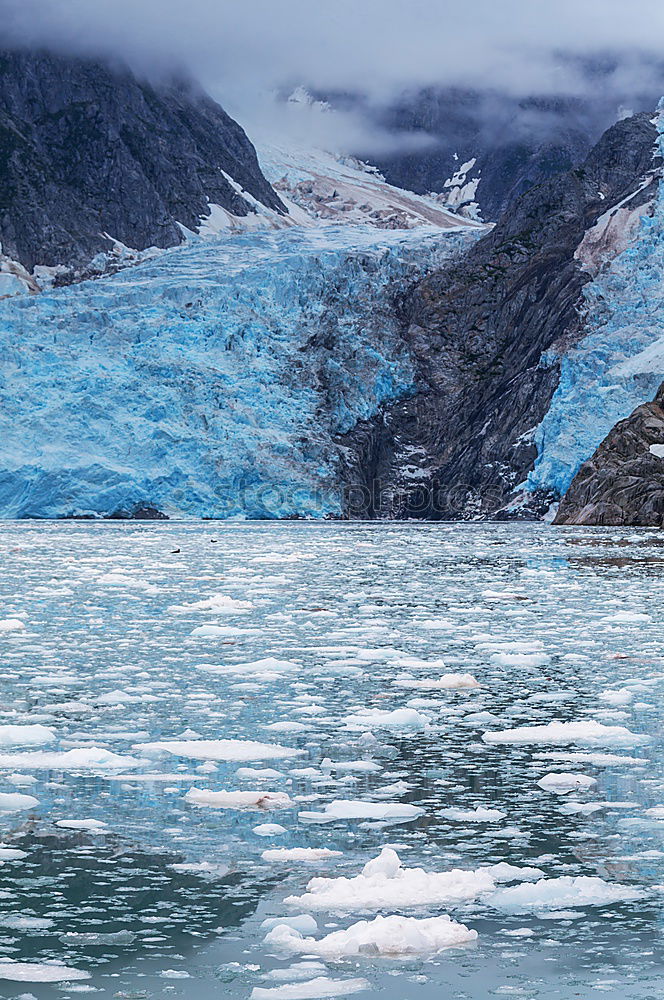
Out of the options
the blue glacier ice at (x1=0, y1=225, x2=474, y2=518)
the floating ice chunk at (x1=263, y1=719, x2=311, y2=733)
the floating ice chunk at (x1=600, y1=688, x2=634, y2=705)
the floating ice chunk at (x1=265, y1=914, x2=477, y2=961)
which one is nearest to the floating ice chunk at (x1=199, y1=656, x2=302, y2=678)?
the floating ice chunk at (x1=263, y1=719, x2=311, y2=733)

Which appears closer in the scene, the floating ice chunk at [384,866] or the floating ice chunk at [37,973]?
the floating ice chunk at [37,973]

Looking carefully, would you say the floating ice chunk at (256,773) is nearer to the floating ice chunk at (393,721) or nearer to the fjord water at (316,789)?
the fjord water at (316,789)

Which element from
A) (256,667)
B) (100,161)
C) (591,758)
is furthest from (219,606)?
(100,161)

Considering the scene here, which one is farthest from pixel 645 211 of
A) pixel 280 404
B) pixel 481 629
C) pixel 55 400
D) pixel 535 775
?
pixel 535 775

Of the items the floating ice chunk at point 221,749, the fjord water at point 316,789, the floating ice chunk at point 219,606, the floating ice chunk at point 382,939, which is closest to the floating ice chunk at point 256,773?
the fjord water at point 316,789

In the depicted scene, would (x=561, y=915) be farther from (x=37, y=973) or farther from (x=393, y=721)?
(x=393, y=721)

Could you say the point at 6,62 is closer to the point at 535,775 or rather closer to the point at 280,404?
the point at 280,404
